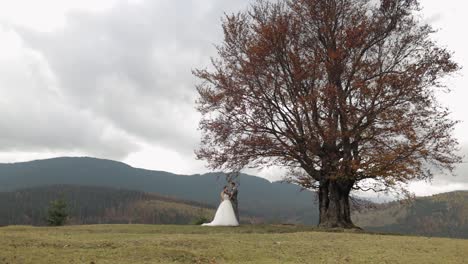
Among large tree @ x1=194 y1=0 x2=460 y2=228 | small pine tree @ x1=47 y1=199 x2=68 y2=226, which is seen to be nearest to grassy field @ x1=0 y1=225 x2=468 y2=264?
large tree @ x1=194 y1=0 x2=460 y2=228

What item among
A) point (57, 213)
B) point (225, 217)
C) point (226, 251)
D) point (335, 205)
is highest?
point (57, 213)

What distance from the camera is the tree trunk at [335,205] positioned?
3706 centimetres

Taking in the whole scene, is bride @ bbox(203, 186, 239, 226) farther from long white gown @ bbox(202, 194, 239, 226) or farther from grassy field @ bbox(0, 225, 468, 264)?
grassy field @ bbox(0, 225, 468, 264)

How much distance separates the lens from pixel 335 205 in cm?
3725

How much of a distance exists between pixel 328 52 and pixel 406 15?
867 cm

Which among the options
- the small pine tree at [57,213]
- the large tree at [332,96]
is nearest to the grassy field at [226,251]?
the large tree at [332,96]

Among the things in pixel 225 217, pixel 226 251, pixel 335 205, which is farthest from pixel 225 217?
pixel 226 251

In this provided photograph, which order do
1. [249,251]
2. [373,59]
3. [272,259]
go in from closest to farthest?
[272,259]
[249,251]
[373,59]

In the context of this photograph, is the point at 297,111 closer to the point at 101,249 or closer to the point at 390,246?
the point at 390,246

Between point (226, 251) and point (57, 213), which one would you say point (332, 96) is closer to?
point (226, 251)

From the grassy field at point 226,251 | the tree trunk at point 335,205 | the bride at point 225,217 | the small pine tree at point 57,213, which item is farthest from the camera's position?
the small pine tree at point 57,213

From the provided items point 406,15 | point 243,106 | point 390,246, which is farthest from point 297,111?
point 390,246

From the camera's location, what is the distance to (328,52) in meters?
35.8

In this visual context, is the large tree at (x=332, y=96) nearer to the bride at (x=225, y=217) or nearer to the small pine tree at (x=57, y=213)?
the bride at (x=225, y=217)
